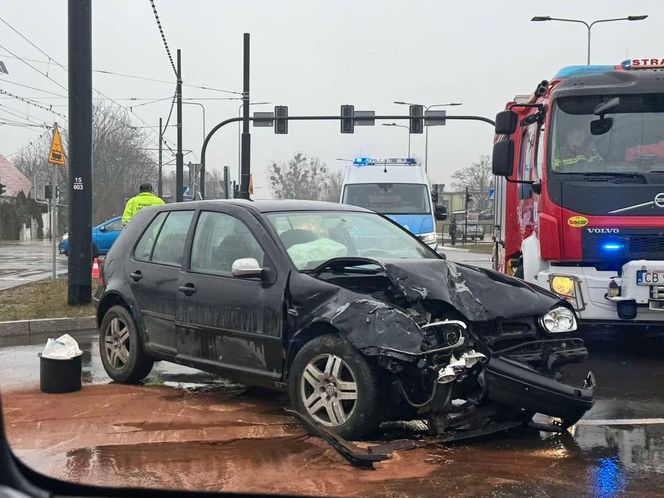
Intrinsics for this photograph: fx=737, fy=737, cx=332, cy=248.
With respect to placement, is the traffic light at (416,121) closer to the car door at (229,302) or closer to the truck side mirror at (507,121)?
the truck side mirror at (507,121)

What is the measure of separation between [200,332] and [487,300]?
2.25m

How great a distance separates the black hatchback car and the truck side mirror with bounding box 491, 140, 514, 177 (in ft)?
8.01

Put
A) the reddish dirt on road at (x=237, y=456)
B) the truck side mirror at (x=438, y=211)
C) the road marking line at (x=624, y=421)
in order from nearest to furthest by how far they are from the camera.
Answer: the reddish dirt on road at (x=237, y=456) < the road marking line at (x=624, y=421) < the truck side mirror at (x=438, y=211)

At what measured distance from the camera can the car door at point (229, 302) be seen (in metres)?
5.23

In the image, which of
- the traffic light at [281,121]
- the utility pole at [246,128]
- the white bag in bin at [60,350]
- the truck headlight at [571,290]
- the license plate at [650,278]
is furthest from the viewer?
the traffic light at [281,121]

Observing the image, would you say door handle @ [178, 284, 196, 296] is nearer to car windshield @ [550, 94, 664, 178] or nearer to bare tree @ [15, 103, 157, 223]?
car windshield @ [550, 94, 664, 178]

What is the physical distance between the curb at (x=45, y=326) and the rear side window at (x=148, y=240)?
3147 mm

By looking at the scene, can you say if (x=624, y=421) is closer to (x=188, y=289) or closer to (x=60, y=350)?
(x=188, y=289)

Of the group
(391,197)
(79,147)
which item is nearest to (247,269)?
(79,147)

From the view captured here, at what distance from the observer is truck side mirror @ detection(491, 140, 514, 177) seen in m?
8.29

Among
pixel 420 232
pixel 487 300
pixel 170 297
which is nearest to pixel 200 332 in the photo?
pixel 170 297

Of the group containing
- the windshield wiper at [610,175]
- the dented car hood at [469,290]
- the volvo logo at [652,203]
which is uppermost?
the windshield wiper at [610,175]

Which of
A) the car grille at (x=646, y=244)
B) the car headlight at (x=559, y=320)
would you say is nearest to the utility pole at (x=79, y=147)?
the car grille at (x=646, y=244)

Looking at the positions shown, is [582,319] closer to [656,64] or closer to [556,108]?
[556,108]
